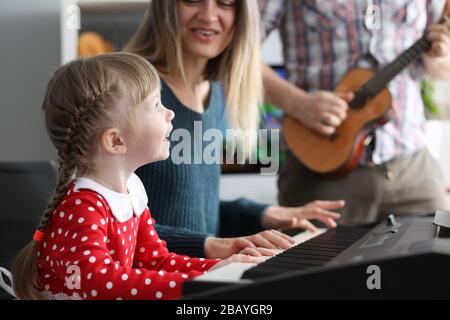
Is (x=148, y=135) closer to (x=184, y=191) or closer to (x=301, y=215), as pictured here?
(x=184, y=191)

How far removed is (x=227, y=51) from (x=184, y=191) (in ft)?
0.70

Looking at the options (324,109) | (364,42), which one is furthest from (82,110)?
(364,42)

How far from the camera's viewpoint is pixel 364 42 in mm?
1488

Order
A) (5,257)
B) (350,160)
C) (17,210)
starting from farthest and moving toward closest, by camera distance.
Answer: (350,160) < (17,210) < (5,257)

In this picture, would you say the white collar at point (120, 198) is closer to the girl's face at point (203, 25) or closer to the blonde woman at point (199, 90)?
the blonde woman at point (199, 90)

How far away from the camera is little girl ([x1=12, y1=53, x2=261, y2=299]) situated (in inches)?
24.9

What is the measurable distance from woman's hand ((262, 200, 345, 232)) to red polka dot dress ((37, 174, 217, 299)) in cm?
32

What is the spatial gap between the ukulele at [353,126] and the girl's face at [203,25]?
57cm

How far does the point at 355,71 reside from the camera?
148 cm

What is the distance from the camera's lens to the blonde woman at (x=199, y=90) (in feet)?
2.98

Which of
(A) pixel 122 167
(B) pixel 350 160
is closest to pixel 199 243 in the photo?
(A) pixel 122 167

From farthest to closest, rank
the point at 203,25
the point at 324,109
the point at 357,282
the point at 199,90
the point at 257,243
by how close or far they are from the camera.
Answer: the point at 324,109
the point at 199,90
the point at 203,25
the point at 257,243
the point at 357,282
